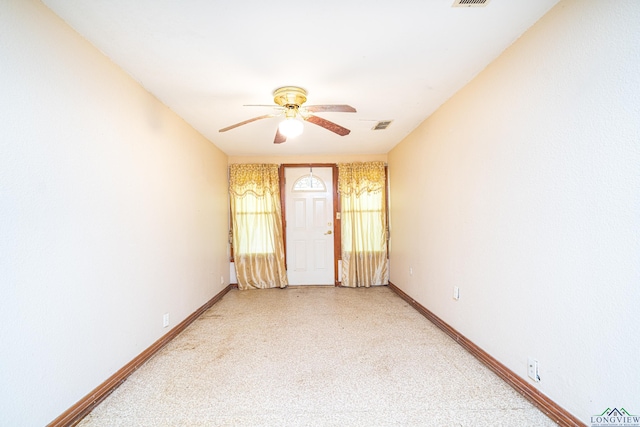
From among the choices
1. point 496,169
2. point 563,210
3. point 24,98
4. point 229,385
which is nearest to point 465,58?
point 496,169

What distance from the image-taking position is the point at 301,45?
1906mm

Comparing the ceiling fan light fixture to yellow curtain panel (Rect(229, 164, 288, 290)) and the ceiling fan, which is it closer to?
the ceiling fan

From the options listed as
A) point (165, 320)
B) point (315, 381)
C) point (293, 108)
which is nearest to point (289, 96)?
point (293, 108)

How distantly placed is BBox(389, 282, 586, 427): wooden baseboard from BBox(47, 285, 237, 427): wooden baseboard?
2.57 metres

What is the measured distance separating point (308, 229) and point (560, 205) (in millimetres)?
3753

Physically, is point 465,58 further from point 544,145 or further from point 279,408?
point 279,408

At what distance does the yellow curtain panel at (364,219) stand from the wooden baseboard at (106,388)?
2.73 metres

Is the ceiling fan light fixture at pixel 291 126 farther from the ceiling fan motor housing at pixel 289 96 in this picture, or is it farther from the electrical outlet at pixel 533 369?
the electrical outlet at pixel 533 369

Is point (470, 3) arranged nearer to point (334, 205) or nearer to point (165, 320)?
point (165, 320)

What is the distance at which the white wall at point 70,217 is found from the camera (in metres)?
1.37

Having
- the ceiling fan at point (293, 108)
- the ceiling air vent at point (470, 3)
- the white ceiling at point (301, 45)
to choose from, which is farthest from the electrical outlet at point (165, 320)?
the ceiling air vent at point (470, 3)

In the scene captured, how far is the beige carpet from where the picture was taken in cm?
168

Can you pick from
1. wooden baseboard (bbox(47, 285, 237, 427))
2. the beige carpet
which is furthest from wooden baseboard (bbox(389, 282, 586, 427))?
wooden baseboard (bbox(47, 285, 237, 427))

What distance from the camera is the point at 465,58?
2.09 metres
